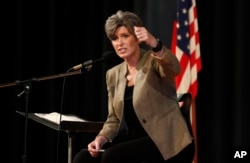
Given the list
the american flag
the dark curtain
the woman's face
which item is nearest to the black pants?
the woman's face

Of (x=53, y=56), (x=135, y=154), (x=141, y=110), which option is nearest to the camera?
(x=135, y=154)

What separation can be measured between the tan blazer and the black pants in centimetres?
4

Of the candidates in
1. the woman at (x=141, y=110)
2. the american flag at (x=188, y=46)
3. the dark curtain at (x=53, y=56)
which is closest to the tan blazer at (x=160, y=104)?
the woman at (x=141, y=110)

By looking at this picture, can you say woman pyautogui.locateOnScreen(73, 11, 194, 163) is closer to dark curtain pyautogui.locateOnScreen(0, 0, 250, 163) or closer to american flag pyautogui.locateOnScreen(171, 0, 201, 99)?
american flag pyautogui.locateOnScreen(171, 0, 201, 99)

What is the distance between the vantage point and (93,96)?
4.68 metres

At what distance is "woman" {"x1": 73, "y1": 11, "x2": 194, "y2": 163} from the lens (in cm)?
249

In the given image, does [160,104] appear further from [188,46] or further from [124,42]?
[188,46]

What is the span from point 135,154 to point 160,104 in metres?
0.31

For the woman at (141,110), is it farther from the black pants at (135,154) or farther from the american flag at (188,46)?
the american flag at (188,46)

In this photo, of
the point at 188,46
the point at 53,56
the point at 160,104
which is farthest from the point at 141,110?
the point at 53,56

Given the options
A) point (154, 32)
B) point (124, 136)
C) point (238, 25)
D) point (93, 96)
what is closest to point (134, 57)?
point (124, 136)

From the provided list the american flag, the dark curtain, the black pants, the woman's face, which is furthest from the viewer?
the dark curtain

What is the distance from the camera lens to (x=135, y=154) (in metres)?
2.48

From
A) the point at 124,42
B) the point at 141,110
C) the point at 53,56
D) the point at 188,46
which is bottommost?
the point at 141,110
